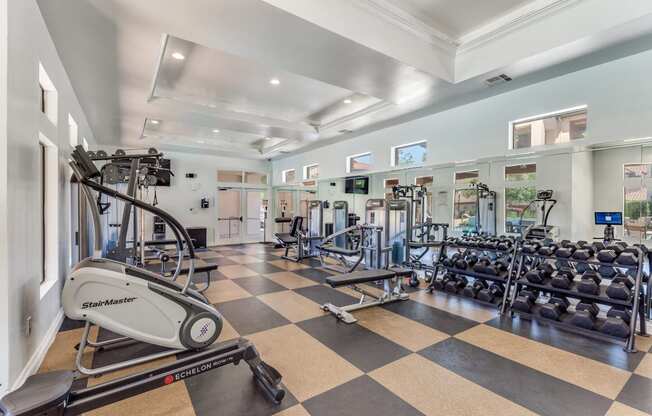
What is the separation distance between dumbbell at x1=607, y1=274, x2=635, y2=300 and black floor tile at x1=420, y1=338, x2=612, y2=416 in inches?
54.0

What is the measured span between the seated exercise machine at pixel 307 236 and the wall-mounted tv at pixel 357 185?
818 mm

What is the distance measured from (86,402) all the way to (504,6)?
495 cm

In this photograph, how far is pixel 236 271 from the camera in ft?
20.1

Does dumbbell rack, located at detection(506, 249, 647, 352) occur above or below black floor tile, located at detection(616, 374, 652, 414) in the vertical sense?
above

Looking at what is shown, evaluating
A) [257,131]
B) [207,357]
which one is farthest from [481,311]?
[257,131]

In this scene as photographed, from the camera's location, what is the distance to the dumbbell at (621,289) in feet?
9.83

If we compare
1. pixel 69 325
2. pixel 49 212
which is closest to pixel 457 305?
pixel 69 325

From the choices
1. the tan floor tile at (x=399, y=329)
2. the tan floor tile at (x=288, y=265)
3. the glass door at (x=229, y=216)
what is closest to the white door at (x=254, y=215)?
the glass door at (x=229, y=216)

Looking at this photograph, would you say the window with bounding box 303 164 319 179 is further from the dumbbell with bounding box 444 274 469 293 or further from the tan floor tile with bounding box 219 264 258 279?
the dumbbell with bounding box 444 274 469 293

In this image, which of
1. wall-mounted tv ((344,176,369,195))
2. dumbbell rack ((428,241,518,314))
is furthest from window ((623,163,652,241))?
wall-mounted tv ((344,176,369,195))

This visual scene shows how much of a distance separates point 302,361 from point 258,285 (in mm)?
2613

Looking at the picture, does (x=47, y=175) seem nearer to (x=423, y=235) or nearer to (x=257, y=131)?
(x=257, y=131)

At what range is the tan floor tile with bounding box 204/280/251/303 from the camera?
14.2 feet

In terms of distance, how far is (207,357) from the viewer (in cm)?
208
